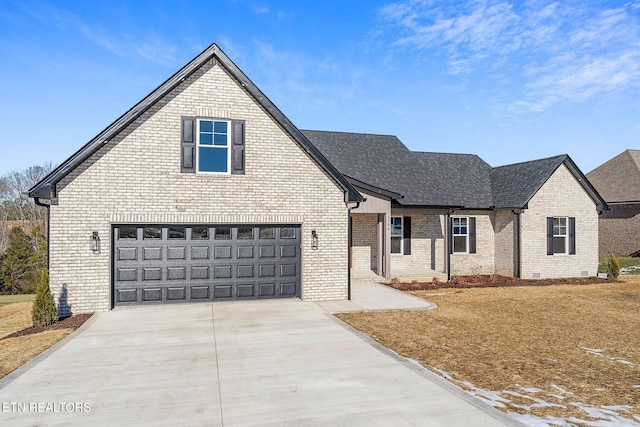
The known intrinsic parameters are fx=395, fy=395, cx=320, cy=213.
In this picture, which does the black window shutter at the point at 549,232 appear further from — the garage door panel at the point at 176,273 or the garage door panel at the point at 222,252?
the garage door panel at the point at 176,273

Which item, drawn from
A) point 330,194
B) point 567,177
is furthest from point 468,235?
point 330,194

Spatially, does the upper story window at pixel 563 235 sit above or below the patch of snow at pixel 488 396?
above

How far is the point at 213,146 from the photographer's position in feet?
39.8

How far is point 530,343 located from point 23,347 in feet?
35.0

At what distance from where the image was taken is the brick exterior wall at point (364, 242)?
60.7ft

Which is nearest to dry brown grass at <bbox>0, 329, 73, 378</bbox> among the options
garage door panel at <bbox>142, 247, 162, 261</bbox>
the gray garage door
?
the gray garage door

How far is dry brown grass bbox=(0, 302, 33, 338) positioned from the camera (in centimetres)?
1017

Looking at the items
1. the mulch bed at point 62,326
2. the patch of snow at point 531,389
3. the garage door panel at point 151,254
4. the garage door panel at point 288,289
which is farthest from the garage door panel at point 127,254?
the patch of snow at point 531,389

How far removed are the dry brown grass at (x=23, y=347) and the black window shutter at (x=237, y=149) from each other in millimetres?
6054

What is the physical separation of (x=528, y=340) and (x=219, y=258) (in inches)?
338

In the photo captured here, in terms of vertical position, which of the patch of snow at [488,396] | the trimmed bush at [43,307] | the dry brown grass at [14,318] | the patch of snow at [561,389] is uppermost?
the trimmed bush at [43,307]

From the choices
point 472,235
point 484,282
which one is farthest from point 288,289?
point 472,235

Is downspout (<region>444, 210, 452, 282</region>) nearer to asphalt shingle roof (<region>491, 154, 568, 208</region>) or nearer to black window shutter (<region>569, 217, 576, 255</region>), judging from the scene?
asphalt shingle roof (<region>491, 154, 568, 208</region>)

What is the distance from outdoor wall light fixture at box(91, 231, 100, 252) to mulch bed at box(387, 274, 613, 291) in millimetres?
10939
